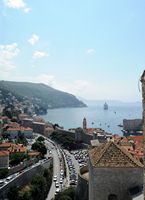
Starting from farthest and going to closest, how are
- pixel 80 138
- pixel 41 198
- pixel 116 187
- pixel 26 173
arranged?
pixel 80 138 → pixel 26 173 → pixel 41 198 → pixel 116 187

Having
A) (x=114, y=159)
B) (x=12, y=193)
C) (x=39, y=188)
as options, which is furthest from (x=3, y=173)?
(x=114, y=159)

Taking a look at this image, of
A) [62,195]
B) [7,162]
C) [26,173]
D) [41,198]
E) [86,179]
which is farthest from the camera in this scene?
[7,162]

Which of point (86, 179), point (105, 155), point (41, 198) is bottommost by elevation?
point (41, 198)

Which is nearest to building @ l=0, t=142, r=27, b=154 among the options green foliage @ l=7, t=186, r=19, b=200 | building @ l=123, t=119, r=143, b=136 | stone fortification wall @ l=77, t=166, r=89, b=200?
green foliage @ l=7, t=186, r=19, b=200

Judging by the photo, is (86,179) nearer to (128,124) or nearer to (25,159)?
(25,159)

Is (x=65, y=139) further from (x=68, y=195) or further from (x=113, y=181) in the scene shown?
(x=113, y=181)

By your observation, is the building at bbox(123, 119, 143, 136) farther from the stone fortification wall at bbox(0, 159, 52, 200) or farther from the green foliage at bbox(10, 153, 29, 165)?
the stone fortification wall at bbox(0, 159, 52, 200)

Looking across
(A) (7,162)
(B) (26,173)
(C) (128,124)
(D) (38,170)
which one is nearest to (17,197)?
(B) (26,173)

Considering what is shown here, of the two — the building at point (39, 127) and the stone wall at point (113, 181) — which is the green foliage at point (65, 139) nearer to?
the building at point (39, 127)
